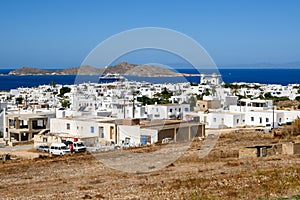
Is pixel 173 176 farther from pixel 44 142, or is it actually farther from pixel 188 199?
pixel 44 142

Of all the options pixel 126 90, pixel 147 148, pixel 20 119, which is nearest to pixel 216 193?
pixel 147 148

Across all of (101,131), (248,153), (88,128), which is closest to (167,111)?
(88,128)

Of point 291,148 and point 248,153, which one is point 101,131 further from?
point 291,148

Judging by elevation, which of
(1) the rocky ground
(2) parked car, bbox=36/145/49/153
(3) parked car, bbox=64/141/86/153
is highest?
(1) the rocky ground

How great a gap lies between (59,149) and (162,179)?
9.15 m

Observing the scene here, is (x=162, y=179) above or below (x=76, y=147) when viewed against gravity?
above

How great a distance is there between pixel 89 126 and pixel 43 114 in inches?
267

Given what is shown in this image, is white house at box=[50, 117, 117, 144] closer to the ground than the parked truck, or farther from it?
farther from it

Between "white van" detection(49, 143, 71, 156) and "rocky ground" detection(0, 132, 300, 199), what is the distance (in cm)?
245

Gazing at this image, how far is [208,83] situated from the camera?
52.3 meters

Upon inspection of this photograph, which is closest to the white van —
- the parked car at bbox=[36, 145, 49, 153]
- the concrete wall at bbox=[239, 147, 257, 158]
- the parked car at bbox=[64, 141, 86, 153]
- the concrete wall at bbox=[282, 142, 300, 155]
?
the parked car at bbox=[64, 141, 86, 153]

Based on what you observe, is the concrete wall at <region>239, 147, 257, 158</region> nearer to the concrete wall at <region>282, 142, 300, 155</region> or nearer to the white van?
the concrete wall at <region>282, 142, 300, 155</region>

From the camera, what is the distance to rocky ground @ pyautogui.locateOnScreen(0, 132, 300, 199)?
1012 cm

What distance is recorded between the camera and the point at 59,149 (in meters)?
20.3
